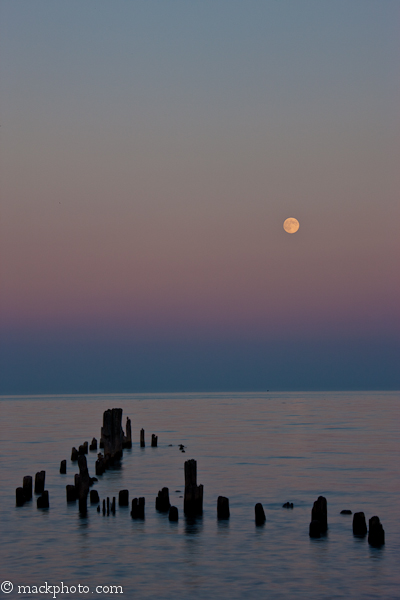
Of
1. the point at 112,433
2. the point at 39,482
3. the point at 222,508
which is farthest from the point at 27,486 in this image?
the point at 112,433

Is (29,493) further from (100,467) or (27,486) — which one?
(100,467)

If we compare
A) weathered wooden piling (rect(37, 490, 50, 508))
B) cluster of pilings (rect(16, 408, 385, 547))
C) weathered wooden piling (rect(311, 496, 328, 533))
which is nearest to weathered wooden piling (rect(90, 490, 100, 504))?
cluster of pilings (rect(16, 408, 385, 547))

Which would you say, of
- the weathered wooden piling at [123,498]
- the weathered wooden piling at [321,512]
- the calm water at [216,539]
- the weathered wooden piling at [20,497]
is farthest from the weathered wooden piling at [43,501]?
the weathered wooden piling at [321,512]

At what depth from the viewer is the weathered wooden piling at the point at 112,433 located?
49.4m

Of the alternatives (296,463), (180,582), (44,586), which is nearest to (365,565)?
(180,582)

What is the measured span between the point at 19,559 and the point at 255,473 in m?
23.1

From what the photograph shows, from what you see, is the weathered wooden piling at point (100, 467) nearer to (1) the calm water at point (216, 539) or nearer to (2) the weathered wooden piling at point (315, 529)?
(1) the calm water at point (216, 539)

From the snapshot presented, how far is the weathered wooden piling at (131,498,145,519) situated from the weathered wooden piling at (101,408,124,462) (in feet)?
69.0

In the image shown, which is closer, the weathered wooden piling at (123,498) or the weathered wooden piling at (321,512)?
the weathered wooden piling at (321,512)

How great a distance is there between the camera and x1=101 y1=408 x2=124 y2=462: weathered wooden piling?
4938 centimetres

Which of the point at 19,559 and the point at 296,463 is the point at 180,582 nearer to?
the point at 19,559

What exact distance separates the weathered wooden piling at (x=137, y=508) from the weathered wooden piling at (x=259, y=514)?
4.27 m

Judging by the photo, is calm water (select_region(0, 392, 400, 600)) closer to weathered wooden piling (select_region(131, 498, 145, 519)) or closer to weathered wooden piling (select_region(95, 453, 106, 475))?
weathered wooden piling (select_region(131, 498, 145, 519))

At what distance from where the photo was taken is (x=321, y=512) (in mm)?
25469
